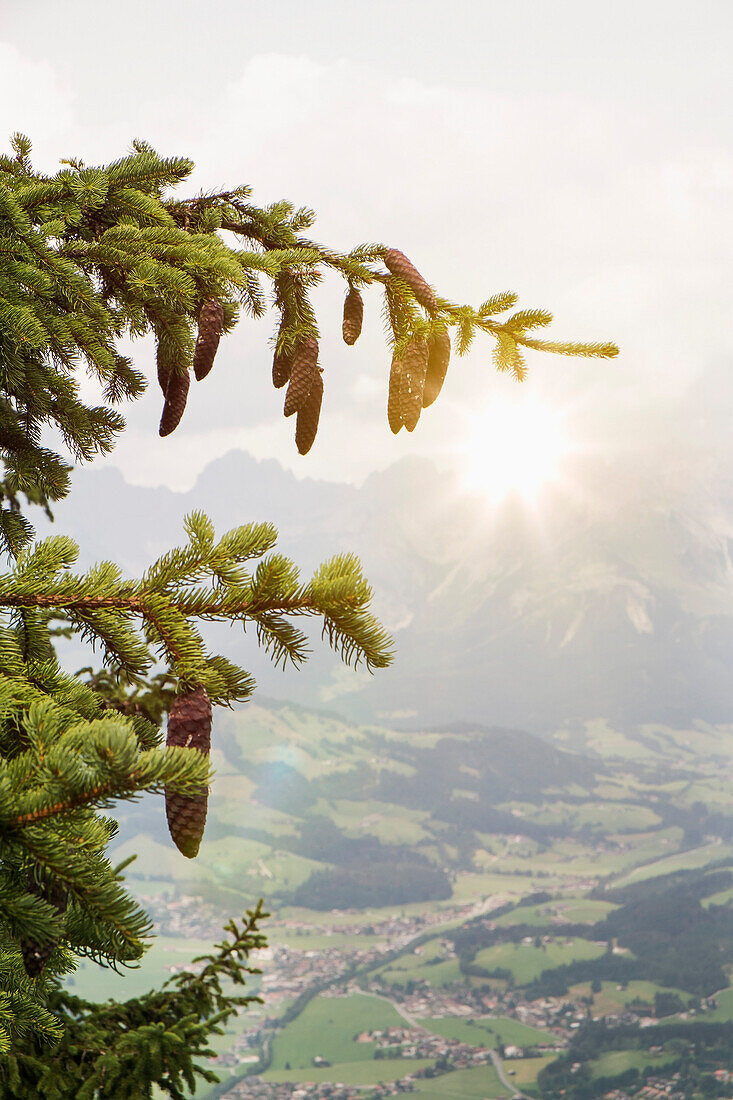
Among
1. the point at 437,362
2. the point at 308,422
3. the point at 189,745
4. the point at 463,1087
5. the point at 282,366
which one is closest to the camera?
the point at 189,745

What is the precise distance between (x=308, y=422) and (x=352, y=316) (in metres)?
1.01

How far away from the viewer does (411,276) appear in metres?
4.09

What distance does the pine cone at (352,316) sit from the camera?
442cm

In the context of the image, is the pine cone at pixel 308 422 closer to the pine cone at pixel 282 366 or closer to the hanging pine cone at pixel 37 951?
the pine cone at pixel 282 366

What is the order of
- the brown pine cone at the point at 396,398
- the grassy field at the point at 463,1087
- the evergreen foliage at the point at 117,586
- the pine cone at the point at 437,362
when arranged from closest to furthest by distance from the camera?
the evergreen foliage at the point at 117,586
the brown pine cone at the point at 396,398
the pine cone at the point at 437,362
the grassy field at the point at 463,1087

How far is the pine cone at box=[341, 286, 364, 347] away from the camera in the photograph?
14.5 feet

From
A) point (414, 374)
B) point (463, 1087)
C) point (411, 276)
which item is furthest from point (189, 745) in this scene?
point (463, 1087)

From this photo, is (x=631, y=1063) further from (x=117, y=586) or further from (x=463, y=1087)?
(x=117, y=586)

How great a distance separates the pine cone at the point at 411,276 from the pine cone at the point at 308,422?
75 centimetres

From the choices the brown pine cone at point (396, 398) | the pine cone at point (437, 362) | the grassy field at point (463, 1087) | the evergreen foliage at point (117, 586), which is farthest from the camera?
the grassy field at point (463, 1087)

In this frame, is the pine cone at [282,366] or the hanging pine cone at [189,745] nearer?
the hanging pine cone at [189,745]

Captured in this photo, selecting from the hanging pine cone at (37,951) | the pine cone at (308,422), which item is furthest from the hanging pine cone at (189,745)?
the pine cone at (308,422)

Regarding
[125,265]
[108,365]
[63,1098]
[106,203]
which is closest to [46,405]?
[108,365]

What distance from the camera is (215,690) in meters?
2.31
